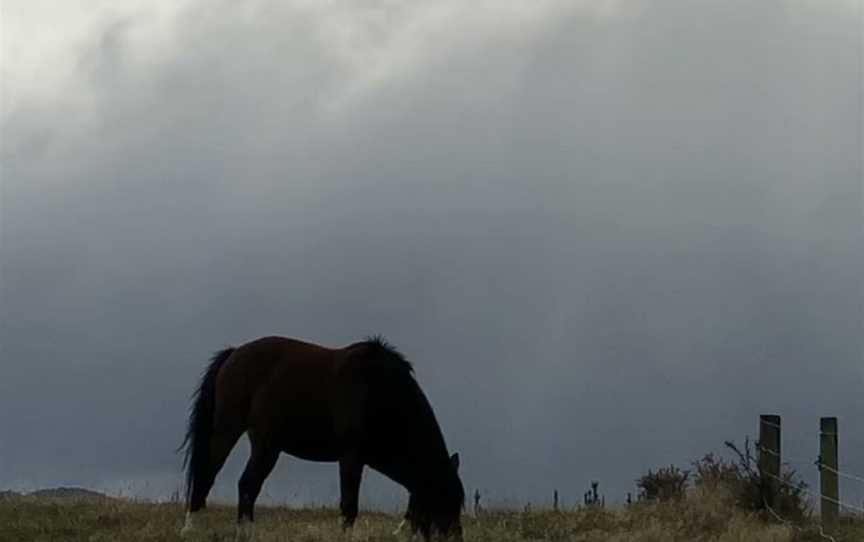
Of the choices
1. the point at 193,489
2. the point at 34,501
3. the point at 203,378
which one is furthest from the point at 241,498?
the point at 34,501

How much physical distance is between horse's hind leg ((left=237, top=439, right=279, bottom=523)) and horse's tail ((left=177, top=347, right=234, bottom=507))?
0.71m

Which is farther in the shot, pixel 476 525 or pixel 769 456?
pixel 769 456

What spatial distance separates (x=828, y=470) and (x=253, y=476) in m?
5.83

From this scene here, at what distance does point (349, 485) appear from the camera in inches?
466

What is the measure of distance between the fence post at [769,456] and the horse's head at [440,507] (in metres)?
3.99

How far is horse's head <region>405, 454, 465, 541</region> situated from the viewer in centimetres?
1151

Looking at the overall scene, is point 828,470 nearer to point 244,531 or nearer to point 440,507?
point 440,507

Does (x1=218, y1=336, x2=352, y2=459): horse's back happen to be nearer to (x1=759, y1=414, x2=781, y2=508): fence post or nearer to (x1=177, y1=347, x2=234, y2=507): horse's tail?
(x1=177, y1=347, x2=234, y2=507): horse's tail

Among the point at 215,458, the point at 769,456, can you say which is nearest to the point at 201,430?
the point at 215,458

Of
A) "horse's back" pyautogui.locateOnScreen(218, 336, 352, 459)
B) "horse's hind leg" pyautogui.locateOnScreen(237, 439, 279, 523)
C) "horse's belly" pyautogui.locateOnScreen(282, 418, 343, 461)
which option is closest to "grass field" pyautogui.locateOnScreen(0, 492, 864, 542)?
"horse's hind leg" pyautogui.locateOnScreen(237, 439, 279, 523)

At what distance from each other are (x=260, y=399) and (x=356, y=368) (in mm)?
1105

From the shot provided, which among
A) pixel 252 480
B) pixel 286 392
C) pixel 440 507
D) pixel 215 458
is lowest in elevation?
pixel 440 507

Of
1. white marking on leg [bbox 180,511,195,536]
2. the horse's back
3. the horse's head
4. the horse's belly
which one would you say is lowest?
white marking on leg [bbox 180,511,195,536]

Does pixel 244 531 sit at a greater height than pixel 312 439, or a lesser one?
lesser
